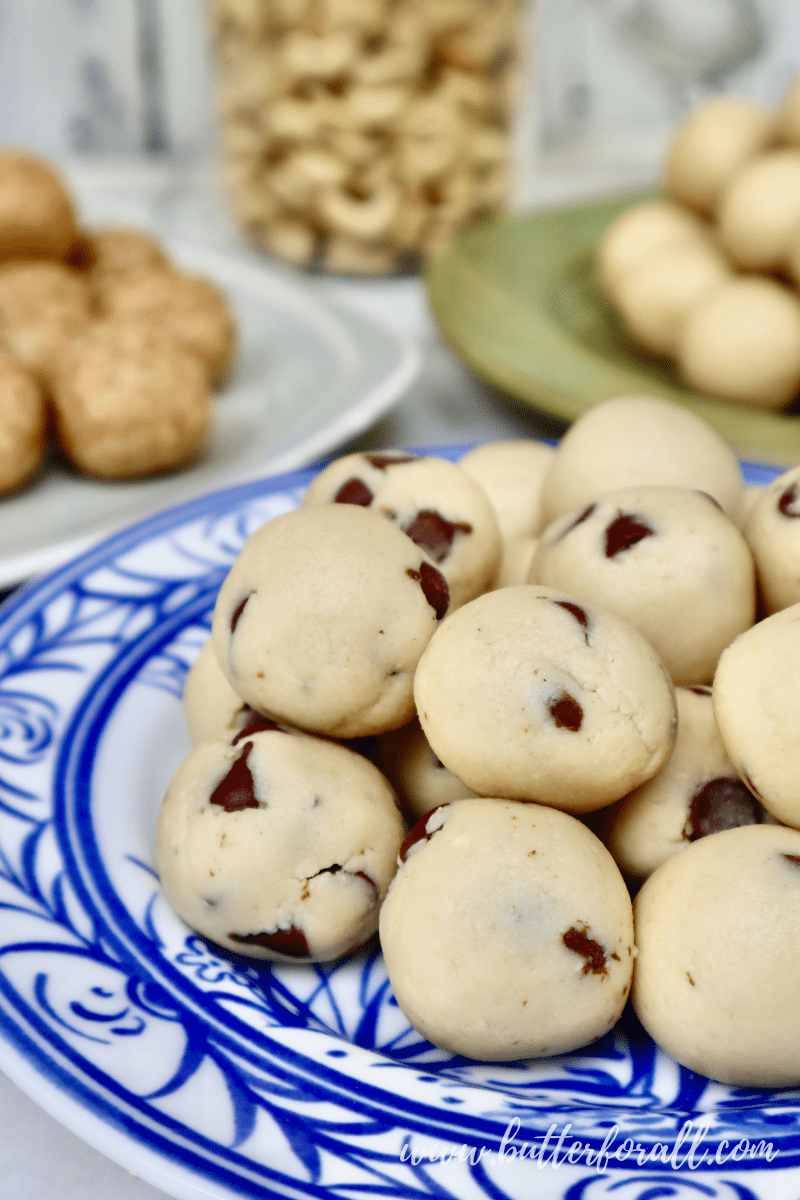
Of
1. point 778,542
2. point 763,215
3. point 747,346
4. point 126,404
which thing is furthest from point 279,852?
point 763,215

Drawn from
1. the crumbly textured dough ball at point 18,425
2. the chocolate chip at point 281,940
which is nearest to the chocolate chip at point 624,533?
the chocolate chip at point 281,940

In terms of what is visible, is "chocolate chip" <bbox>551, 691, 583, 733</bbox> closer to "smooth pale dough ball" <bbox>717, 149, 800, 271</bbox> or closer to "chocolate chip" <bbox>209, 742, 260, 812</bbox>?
"chocolate chip" <bbox>209, 742, 260, 812</bbox>

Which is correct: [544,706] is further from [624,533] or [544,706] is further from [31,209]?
[31,209]

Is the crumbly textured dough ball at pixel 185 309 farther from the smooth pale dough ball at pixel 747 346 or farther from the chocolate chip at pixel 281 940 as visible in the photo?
the chocolate chip at pixel 281 940

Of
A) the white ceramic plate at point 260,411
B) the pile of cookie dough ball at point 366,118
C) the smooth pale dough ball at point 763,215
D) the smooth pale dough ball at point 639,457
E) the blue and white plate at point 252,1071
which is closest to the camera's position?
the blue and white plate at point 252,1071

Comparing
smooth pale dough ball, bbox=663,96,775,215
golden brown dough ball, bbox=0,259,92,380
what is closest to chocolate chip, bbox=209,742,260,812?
golden brown dough ball, bbox=0,259,92,380

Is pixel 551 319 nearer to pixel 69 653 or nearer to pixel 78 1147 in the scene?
pixel 69 653
